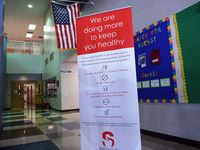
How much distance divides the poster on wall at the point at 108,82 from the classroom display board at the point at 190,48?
1500 millimetres

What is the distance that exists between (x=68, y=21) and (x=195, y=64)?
419 cm

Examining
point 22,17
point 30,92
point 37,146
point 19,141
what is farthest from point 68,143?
point 30,92

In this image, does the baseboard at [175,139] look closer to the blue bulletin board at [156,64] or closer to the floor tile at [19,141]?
the blue bulletin board at [156,64]

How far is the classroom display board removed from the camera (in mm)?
2766

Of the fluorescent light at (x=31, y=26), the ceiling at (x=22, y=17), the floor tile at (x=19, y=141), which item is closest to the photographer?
the floor tile at (x=19, y=141)

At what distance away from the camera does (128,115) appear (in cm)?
187

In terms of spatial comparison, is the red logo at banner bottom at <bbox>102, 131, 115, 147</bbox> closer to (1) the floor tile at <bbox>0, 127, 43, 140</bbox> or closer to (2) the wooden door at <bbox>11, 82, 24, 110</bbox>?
(1) the floor tile at <bbox>0, 127, 43, 140</bbox>

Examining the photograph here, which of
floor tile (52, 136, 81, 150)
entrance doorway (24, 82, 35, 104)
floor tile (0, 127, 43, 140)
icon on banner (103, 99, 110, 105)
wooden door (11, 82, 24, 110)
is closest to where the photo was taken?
icon on banner (103, 99, 110, 105)

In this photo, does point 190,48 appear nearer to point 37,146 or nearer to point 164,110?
point 164,110

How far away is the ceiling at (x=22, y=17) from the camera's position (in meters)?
10.3

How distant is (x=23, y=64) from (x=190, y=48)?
14.0m

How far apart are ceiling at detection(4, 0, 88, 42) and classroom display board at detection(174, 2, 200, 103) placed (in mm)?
9417

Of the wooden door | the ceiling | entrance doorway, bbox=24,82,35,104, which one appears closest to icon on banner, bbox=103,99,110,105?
the ceiling

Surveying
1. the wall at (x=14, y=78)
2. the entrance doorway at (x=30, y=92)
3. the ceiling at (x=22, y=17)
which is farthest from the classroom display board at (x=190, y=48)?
the entrance doorway at (x=30, y=92)
